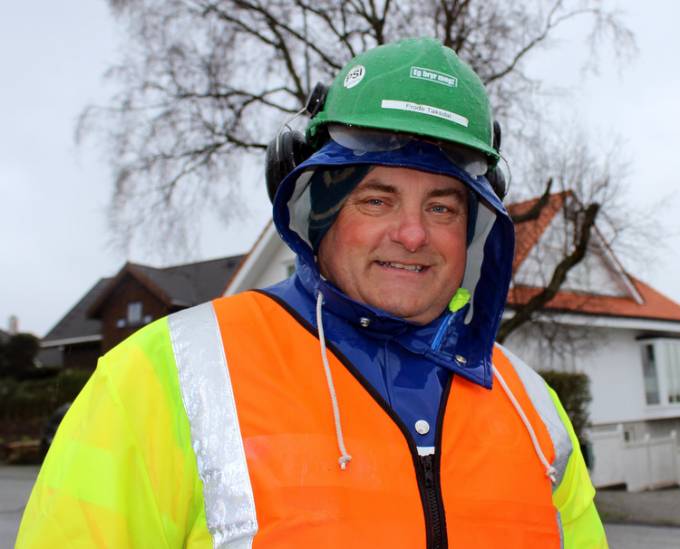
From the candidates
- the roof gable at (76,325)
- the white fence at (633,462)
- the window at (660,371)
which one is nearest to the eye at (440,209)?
the white fence at (633,462)

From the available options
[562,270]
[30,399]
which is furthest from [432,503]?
[30,399]

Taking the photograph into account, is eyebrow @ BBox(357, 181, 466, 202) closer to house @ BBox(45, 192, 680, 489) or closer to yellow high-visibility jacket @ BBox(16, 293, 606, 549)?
yellow high-visibility jacket @ BBox(16, 293, 606, 549)

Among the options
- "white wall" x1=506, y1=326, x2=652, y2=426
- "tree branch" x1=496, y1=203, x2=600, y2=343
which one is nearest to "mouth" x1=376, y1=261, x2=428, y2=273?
"tree branch" x1=496, y1=203, x2=600, y2=343

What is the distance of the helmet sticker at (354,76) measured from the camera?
204 centimetres

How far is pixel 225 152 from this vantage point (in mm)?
14258

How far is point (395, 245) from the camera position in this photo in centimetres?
201

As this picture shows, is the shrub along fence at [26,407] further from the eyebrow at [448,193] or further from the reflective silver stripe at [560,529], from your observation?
the reflective silver stripe at [560,529]

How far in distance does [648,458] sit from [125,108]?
1440 centimetres

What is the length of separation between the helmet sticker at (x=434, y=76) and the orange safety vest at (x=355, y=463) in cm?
70

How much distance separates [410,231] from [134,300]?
32523 mm

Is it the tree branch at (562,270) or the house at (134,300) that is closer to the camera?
the tree branch at (562,270)

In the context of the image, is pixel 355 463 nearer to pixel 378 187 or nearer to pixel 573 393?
pixel 378 187

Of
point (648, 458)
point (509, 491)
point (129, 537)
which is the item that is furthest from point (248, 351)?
point (648, 458)

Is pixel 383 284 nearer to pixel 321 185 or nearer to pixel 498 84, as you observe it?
pixel 321 185
